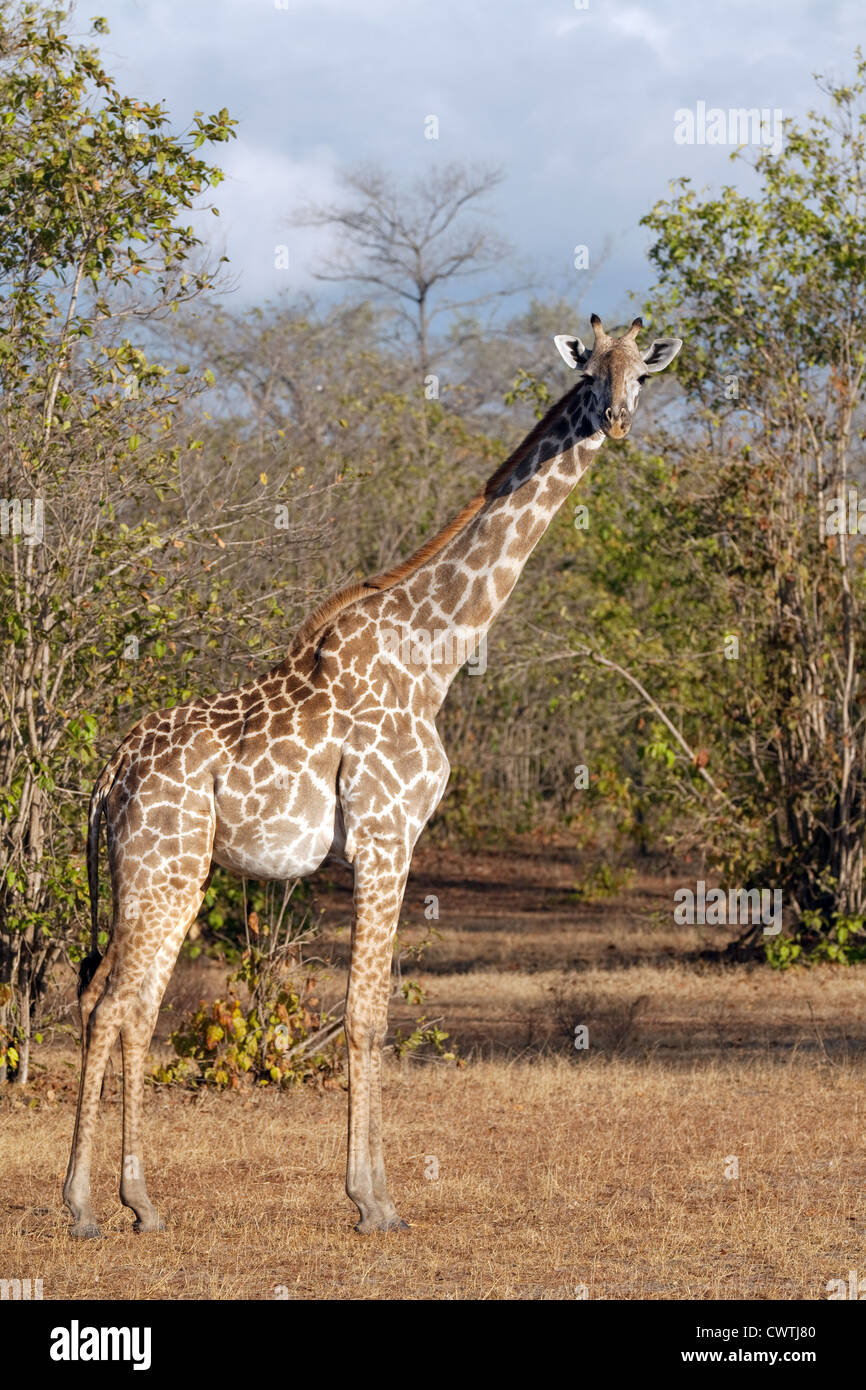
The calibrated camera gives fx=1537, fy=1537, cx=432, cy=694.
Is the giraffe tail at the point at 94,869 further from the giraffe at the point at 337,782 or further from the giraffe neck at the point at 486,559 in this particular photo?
the giraffe neck at the point at 486,559

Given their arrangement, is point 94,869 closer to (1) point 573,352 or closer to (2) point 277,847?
(2) point 277,847

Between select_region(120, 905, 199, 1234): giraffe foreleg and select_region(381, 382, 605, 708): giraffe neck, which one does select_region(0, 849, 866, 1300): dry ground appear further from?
select_region(381, 382, 605, 708): giraffe neck

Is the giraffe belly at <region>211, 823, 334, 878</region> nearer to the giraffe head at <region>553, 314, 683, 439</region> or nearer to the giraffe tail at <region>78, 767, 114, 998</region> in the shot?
the giraffe tail at <region>78, 767, 114, 998</region>

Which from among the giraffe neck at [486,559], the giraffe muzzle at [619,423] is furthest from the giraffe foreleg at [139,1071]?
the giraffe muzzle at [619,423]

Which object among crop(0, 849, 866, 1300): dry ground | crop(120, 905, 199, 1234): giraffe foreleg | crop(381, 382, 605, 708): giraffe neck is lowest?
crop(0, 849, 866, 1300): dry ground

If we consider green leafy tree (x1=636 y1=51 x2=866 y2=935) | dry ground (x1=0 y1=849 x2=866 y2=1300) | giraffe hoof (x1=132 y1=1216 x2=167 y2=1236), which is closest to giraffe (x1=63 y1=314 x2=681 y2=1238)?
giraffe hoof (x1=132 y1=1216 x2=167 y2=1236)

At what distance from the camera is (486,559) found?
795 centimetres

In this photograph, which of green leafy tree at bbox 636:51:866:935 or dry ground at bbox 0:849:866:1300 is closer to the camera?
dry ground at bbox 0:849:866:1300

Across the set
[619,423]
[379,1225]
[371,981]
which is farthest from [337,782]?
[619,423]

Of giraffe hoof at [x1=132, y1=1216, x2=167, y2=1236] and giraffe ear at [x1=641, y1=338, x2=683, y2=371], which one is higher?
giraffe ear at [x1=641, y1=338, x2=683, y2=371]

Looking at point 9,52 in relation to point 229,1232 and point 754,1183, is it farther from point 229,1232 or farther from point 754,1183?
point 754,1183

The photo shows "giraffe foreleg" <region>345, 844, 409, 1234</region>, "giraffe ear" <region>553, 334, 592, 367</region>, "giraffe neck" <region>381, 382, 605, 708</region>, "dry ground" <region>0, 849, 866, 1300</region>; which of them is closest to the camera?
"dry ground" <region>0, 849, 866, 1300</region>

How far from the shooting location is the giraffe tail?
7742 millimetres

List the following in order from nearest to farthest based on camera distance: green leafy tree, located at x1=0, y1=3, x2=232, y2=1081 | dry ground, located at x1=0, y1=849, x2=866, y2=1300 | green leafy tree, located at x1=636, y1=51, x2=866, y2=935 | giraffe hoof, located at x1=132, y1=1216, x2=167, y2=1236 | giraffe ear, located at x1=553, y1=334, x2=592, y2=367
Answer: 1. dry ground, located at x1=0, y1=849, x2=866, y2=1300
2. giraffe hoof, located at x1=132, y1=1216, x2=167, y2=1236
3. giraffe ear, located at x1=553, y1=334, x2=592, y2=367
4. green leafy tree, located at x1=0, y1=3, x2=232, y2=1081
5. green leafy tree, located at x1=636, y1=51, x2=866, y2=935
